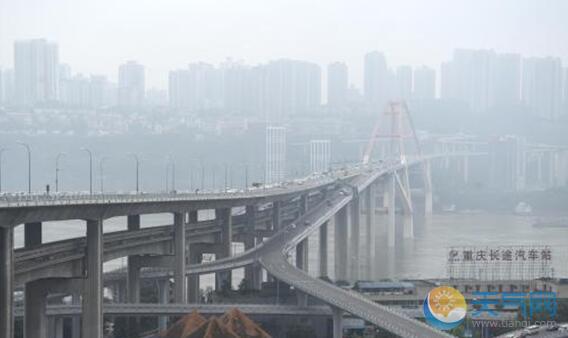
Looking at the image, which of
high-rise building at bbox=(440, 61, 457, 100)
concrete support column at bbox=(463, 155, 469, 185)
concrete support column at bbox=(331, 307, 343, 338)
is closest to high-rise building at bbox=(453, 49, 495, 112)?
high-rise building at bbox=(440, 61, 457, 100)

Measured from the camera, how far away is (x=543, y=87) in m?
38.4

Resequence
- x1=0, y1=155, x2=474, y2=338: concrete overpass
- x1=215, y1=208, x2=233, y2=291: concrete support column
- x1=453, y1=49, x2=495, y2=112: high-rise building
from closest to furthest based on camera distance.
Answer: x1=0, y1=155, x2=474, y2=338: concrete overpass
x1=215, y1=208, x2=233, y2=291: concrete support column
x1=453, y1=49, x2=495, y2=112: high-rise building

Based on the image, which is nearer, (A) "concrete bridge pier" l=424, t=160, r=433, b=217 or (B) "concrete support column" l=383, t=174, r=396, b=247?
(B) "concrete support column" l=383, t=174, r=396, b=247

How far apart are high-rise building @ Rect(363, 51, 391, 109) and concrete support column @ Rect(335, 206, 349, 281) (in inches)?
919

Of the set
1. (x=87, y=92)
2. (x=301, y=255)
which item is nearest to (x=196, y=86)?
(x=87, y=92)

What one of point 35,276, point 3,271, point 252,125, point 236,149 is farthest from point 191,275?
point 252,125

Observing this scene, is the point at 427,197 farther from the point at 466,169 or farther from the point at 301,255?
the point at 301,255

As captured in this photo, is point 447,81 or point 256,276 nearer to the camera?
point 256,276

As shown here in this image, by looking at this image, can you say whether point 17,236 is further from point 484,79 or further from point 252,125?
point 484,79

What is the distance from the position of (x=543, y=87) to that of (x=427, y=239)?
21641mm

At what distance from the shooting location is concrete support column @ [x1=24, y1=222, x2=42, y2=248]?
7250mm

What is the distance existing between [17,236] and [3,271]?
21.8ft

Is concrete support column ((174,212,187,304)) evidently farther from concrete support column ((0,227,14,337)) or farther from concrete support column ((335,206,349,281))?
concrete support column ((335,206,349,281))

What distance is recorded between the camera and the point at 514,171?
30.8 m
